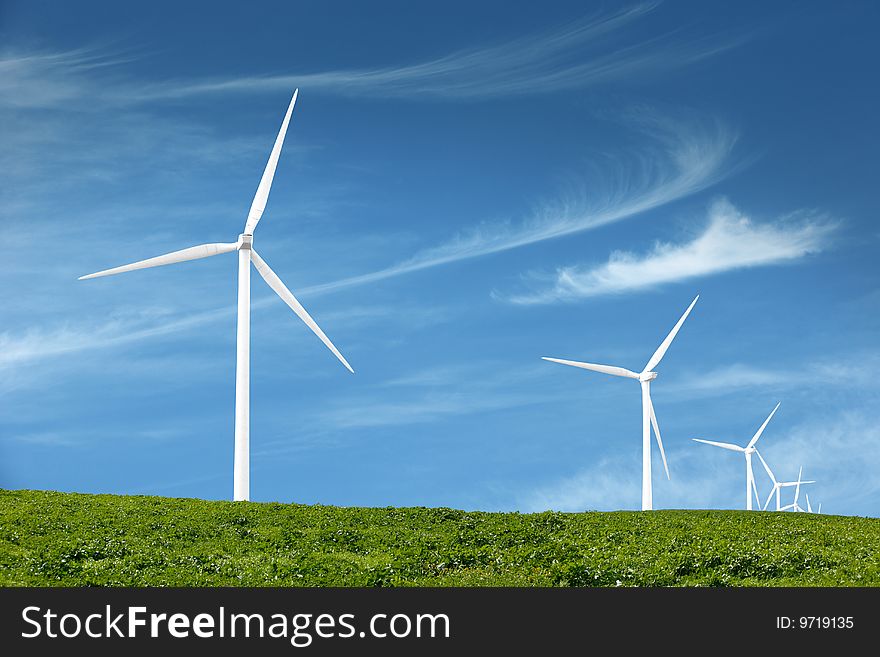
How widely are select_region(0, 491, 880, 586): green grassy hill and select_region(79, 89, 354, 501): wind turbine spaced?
3.90 meters

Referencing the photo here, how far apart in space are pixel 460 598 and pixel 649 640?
12.4 feet

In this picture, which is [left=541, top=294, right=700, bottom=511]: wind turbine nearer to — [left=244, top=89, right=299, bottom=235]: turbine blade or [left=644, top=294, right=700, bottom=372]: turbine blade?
[left=644, top=294, right=700, bottom=372]: turbine blade

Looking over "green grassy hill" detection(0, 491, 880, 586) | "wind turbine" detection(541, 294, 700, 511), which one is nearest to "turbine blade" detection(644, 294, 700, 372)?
"wind turbine" detection(541, 294, 700, 511)

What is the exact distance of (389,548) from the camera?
87.4 feet

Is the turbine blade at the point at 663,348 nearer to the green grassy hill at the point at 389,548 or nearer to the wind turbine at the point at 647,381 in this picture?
the wind turbine at the point at 647,381

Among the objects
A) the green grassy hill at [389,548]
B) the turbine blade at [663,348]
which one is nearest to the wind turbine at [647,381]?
the turbine blade at [663,348]

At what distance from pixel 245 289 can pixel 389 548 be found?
17.9 m

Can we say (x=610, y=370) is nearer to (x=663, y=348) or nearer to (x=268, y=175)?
(x=663, y=348)

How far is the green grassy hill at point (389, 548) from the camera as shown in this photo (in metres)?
23.5

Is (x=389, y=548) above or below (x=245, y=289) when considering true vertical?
below

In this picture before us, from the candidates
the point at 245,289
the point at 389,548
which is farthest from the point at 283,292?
the point at 389,548

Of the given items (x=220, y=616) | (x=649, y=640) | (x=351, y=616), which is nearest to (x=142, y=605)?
(x=220, y=616)

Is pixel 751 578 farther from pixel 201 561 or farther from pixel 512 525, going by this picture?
pixel 201 561

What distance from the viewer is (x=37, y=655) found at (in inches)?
655
